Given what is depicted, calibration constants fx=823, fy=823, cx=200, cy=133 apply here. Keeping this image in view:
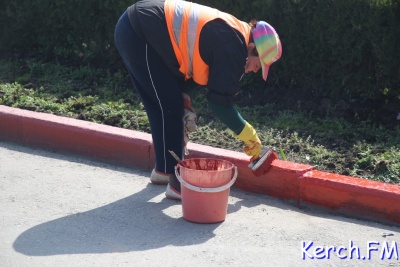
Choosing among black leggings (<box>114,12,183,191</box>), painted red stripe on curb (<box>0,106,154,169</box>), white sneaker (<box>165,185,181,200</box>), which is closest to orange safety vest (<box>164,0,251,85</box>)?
black leggings (<box>114,12,183,191</box>)

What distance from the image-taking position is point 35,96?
325 inches

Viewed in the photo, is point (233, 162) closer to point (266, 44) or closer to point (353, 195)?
point (353, 195)

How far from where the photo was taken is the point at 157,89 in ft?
18.8

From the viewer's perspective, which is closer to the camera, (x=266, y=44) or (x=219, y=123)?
(x=266, y=44)

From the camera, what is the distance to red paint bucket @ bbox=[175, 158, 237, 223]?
5395mm

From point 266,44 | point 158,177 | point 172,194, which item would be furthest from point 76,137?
point 266,44

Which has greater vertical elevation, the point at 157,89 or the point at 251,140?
the point at 157,89

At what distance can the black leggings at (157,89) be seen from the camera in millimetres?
5718

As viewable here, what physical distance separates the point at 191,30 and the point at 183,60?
24 cm

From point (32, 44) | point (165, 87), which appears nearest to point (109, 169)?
point (165, 87)

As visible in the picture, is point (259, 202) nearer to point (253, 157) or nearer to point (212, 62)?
point (253, 157)

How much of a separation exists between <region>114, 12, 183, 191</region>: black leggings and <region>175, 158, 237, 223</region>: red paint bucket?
392 millimetres

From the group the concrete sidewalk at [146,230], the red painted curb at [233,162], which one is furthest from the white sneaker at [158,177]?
the red painted curb at [233,162]

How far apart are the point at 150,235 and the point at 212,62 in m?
1.20
